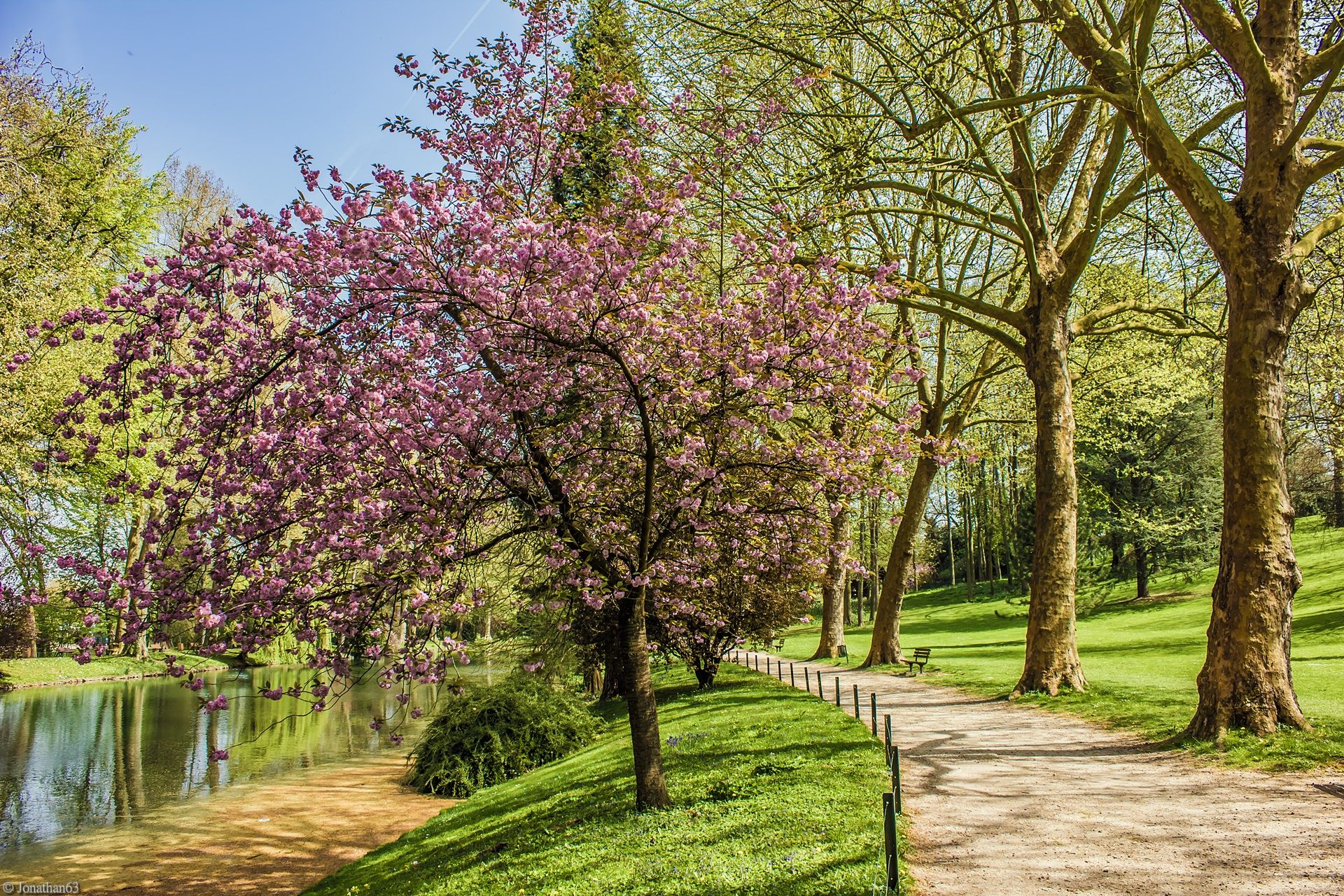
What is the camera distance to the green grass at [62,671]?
105 feet

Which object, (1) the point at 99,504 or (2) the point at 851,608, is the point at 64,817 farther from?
(2) the point at 851,608

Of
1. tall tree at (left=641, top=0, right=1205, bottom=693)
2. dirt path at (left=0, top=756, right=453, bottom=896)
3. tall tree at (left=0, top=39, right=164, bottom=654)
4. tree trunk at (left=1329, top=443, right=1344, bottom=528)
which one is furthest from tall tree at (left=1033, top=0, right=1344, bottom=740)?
tree trunk at (left=1329, top=443, right=1344, bottom=528)

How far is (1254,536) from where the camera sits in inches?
368

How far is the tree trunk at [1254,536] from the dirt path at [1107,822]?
1.10 meters

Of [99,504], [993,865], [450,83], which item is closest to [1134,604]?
[993,865]

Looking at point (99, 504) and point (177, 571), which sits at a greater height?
point (99, 504)

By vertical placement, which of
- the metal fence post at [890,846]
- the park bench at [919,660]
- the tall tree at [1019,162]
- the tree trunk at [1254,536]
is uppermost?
the tall tree at [1019,162]

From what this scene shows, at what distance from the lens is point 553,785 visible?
1148 cm

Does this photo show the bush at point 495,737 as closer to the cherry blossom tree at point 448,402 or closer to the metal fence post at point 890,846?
the cherry blossom tree at point 448,402

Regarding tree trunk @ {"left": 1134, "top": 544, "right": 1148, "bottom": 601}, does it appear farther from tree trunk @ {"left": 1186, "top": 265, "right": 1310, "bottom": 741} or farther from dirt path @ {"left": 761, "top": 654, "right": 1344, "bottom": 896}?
tree trunk @ {"left": 1186, "top": 265, "right": 1310, "bottom": 741}

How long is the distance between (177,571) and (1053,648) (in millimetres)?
13214

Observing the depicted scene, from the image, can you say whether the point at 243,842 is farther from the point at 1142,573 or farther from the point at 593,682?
the point at 1142,573

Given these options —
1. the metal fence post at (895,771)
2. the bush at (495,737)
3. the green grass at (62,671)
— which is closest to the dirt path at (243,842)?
the bush at (495,737)

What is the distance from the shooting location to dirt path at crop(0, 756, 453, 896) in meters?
10.7
